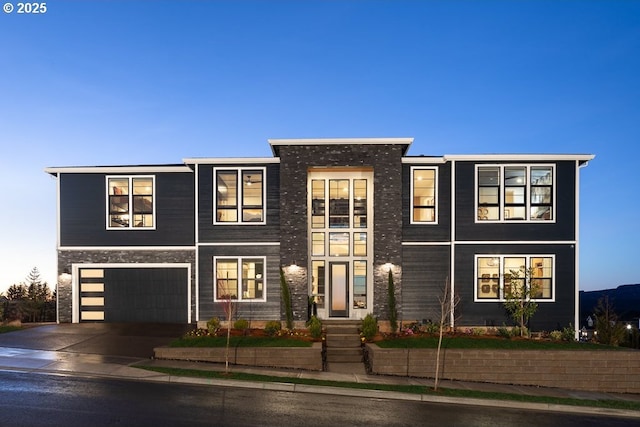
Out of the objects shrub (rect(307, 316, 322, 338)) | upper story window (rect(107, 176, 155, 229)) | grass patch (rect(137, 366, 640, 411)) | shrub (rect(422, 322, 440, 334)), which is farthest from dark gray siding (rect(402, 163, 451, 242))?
upper story window (rect(107, 176, 155, 229))

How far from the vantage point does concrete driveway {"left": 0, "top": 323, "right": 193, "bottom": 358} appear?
1439 centimetres

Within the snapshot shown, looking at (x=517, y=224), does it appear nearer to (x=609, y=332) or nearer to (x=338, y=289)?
(x=609, y=332)

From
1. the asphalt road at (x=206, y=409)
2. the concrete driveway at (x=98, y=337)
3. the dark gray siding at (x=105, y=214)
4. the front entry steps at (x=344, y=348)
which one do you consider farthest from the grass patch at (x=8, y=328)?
the front entry steps at (x=344, y=348)

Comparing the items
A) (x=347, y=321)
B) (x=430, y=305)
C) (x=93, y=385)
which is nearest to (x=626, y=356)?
(x=430, y=305)

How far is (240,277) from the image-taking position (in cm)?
1816

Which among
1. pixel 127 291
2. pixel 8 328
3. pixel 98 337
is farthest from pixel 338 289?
pixel 8 328

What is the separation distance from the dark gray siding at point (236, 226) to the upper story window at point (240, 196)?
0.73ft

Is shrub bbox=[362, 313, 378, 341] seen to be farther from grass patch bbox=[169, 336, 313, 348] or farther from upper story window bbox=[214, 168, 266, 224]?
upper story window bbox=[214, 168, 266, 224]

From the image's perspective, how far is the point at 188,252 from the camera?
18.9 meters

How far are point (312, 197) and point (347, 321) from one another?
5.55 m

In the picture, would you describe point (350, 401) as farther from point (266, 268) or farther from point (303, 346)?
point (266, 268)

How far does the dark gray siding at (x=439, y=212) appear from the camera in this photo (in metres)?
18.1

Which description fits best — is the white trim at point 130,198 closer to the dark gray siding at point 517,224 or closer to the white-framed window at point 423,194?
the white-framed window at point 423,194

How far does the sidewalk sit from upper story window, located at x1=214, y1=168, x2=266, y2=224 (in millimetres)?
6724
